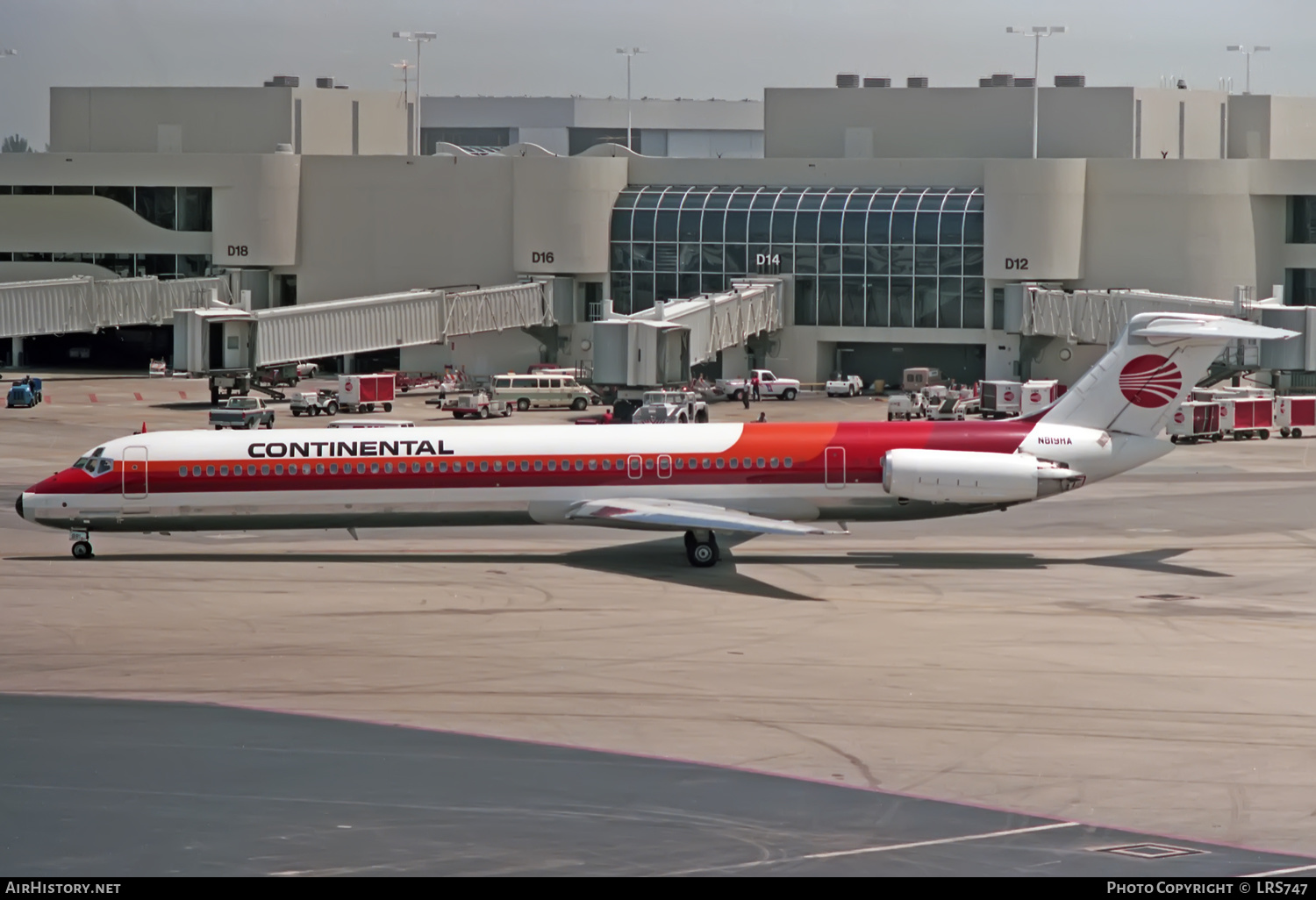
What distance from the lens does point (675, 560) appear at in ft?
145

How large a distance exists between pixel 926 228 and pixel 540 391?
980 inches

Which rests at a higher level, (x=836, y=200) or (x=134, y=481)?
(x=836, y=200)

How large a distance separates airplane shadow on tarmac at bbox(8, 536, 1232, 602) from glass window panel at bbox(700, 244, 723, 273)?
57125mm

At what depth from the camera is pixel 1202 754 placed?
83.5 ft

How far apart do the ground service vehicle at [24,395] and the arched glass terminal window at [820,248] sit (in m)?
33.2

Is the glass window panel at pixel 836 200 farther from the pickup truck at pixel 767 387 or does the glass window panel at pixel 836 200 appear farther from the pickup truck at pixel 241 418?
the pickup truck at pixel 241 418

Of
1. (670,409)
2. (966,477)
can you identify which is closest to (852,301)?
(670,409)

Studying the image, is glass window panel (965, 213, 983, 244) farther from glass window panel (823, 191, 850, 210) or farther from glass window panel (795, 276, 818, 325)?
glass window panel (795, 276, 818, 325)

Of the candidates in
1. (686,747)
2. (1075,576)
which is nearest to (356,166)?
(1075,576)

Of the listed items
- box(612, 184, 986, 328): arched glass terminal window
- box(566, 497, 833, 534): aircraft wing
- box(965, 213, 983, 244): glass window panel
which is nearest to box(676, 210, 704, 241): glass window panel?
→ box(612, 184, 986, 328): arched glass terminal window

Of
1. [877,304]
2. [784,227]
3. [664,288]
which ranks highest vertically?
[784,227]

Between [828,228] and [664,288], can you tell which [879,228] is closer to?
[828,228]

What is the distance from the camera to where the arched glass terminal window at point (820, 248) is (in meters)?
98.6

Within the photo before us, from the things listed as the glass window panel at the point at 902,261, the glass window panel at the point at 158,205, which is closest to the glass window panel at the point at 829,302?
the glass window panel at the point at 902,261
